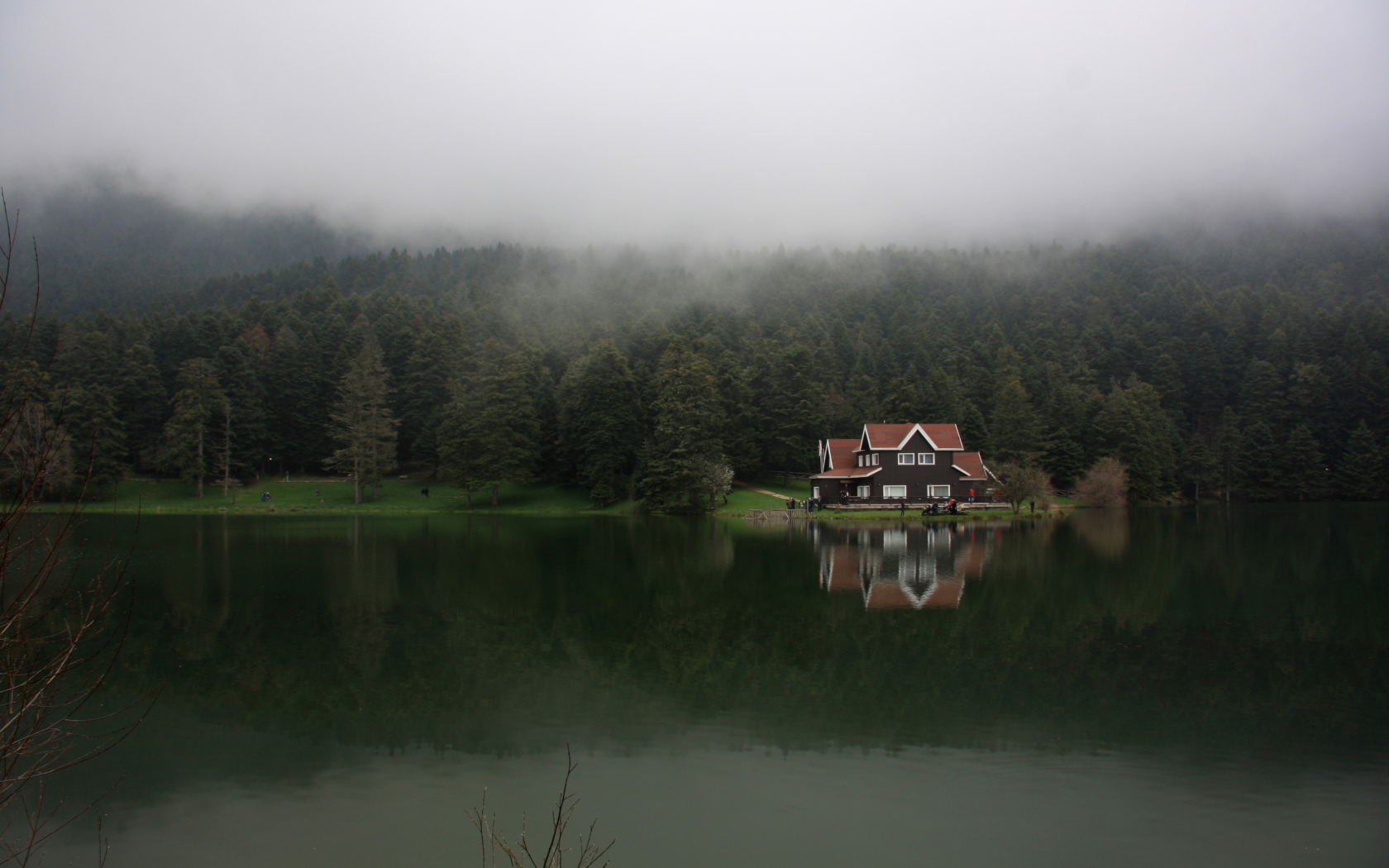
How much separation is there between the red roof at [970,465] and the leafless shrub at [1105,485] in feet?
47.3

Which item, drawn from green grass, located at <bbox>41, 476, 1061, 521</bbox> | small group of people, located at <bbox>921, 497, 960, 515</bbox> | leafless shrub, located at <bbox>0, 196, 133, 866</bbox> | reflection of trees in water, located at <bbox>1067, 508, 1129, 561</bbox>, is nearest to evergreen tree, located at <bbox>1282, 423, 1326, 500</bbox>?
reflection of trees in water, located at <bbox>1067, 508, 1129, 561</bbox>

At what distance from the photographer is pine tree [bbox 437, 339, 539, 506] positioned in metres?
65.1

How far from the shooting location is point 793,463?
7400 cm

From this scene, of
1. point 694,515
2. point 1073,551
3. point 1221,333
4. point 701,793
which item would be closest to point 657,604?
point 701,793

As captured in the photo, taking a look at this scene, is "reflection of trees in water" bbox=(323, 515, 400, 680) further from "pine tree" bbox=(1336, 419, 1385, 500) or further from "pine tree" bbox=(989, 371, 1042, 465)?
"pine tree" bbox=(1336, 419, 1385, 500)

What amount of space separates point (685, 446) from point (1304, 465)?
221 ft

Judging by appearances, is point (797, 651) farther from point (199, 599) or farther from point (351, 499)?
point (351, 499)

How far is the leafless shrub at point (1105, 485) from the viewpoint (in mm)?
69812

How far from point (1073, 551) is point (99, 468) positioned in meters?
67.2

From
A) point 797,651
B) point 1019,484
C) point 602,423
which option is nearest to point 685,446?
point 602,423

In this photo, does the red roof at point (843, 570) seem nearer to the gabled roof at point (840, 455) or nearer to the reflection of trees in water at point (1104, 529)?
the reflection of trees in water at point (1104, 529)

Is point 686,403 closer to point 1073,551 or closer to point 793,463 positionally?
point 793,463

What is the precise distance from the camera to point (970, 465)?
62.6 metres

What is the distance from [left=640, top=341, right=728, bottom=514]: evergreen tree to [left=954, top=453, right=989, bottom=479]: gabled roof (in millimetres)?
17834
